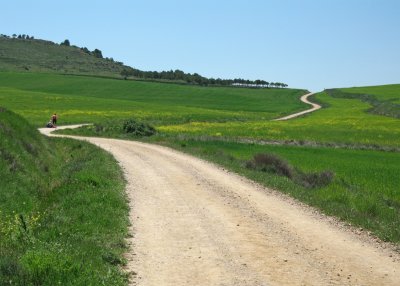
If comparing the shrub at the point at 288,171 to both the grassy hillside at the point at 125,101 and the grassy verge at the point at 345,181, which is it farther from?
the grassy hillside at the point at 125,101

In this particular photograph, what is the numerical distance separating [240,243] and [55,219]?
15.1ft

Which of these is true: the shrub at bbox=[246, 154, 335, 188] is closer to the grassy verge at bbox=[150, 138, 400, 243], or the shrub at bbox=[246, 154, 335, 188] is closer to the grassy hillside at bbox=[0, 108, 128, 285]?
the grassy verge at bbox=[150, 138, 400, 243]

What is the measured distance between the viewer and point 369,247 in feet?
39.2

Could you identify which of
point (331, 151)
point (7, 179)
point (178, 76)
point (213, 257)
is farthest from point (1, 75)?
point (213, 257)

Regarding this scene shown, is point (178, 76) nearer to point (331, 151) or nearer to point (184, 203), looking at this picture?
point (331, 151)

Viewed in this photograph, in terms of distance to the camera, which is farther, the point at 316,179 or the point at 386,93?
the point at 386,93

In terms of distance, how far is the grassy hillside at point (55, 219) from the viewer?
859 cm

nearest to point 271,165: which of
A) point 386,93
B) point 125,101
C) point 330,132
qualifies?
point 330,132

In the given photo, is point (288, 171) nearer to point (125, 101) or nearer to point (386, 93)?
point (125, 101)

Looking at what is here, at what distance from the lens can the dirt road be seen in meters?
9.48

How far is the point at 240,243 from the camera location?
11.8 meters

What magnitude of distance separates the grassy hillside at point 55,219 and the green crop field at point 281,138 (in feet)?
21.9

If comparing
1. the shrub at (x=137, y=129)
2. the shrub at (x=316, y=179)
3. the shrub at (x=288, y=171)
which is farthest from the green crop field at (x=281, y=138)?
the shrub at (x=137, y=129)

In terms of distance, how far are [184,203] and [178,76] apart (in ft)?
559
